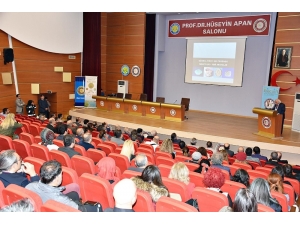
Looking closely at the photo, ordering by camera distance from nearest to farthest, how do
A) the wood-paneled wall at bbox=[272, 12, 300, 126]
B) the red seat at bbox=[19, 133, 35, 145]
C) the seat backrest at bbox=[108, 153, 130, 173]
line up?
the seat backrest at bbox=[108, 153, 130, 173] → the red seat at bbox=[19, 133, 35, 145] → the wood-paneled wall at bbox=[272, 12, 300, 126]

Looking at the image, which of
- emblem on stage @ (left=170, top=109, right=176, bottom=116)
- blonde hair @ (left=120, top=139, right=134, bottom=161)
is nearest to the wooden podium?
emblem on stage @ (left=170, top=109, right=176, bottom=116)

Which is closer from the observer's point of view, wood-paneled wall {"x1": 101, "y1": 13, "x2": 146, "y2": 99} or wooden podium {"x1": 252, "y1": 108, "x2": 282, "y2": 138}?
wooden podium {"x1": 252, "y1": 108, "x2": 282, "y2": 138}

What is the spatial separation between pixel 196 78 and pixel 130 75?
2.80 m

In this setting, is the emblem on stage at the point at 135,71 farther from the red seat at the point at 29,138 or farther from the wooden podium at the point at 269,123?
the red seat at the point at 29,138

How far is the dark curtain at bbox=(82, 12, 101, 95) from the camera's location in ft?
39.2

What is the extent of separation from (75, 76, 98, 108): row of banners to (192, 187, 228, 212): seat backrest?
1003 centimetres

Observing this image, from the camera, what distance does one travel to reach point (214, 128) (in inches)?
348

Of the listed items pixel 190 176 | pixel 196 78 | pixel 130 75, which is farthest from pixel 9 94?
pixel 190 176

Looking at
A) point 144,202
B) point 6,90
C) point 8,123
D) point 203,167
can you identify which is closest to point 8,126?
point 8,123

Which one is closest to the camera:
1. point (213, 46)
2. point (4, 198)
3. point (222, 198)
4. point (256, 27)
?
point (4, 198)

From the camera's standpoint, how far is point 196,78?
38.9 ft

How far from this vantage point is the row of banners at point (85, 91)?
12062 mm

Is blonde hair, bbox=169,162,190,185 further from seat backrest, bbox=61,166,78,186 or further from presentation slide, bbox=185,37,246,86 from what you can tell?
presentation slide, bbox=185,37,246,86
